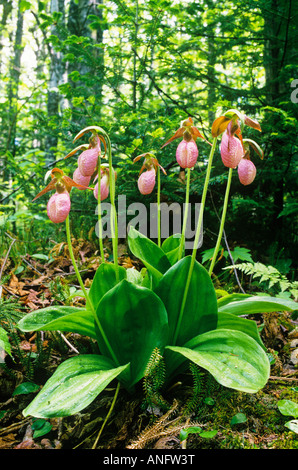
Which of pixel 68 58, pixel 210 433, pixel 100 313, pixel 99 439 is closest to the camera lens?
pixel 210 433

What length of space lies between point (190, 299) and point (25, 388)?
949 millimetres

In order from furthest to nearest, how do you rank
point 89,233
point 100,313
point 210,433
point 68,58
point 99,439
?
point 89,233, point 68,58, point 100,313, point 99,439, point 210,433

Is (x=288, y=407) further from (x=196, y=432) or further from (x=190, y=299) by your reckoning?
(x=190, y=299)

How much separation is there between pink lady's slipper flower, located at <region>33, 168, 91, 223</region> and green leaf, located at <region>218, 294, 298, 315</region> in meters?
0.97

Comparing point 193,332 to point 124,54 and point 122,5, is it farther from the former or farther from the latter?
point 122,5

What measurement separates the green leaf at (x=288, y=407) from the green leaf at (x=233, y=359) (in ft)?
1.17

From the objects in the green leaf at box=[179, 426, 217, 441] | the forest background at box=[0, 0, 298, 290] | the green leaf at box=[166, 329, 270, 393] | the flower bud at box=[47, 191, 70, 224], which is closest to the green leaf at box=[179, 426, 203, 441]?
the green leaf at box=[179, 426, 217, 441]

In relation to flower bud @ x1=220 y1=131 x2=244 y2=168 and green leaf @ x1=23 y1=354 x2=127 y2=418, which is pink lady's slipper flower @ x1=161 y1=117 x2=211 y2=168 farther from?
green leaf @ x1=23 y1=354 x2=127 y2=418

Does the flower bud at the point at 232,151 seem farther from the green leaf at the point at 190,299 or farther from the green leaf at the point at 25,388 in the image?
the green leaf at the point at 25,388

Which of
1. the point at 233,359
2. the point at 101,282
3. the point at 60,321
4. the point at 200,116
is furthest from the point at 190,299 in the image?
the point at 200,116

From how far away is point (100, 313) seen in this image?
1366mm

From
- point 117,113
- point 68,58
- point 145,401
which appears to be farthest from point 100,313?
point 68,58

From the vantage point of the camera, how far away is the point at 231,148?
1.26 metres

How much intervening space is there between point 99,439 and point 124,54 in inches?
131
